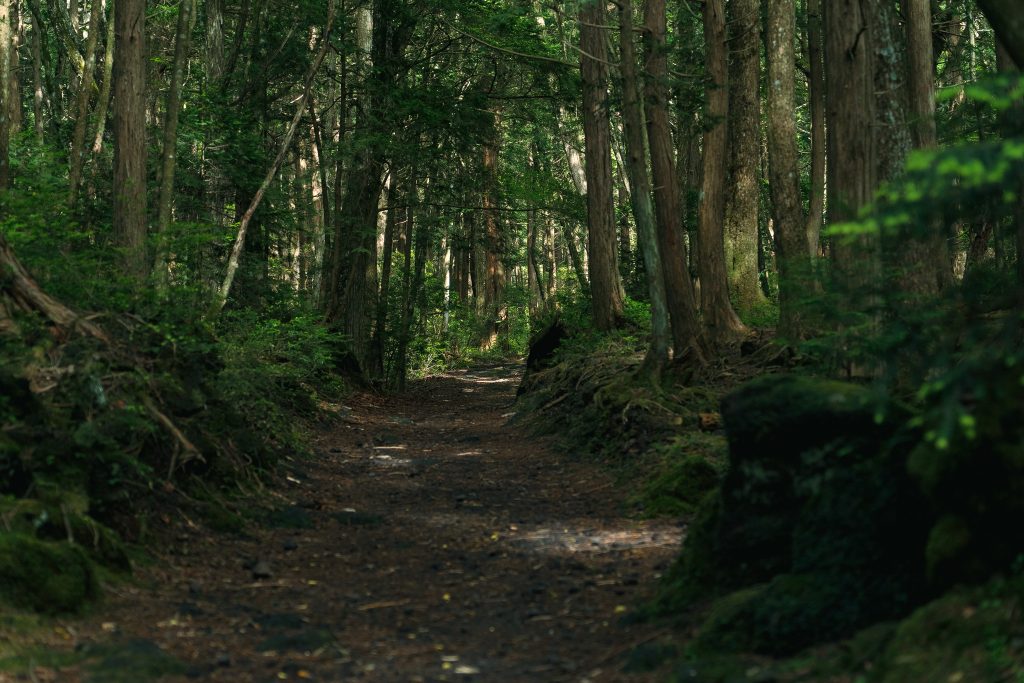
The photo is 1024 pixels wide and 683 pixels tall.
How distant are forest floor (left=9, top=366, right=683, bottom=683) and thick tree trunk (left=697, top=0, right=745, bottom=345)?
4.61 m

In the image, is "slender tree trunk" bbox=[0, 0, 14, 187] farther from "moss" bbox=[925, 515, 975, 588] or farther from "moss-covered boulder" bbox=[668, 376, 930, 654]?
"moss" bbox=[925, 515, 975, 588]

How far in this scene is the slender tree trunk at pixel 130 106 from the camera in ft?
40.9

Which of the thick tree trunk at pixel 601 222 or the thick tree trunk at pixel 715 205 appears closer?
the thick tree trunk at pixel 715 205

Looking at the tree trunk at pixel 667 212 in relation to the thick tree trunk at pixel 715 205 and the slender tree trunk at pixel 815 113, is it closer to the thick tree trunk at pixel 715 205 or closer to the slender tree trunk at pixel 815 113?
the thick tree trunk at pixel 715 205

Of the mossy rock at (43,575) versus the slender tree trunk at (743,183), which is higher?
the slender tree trunk at (743,183)

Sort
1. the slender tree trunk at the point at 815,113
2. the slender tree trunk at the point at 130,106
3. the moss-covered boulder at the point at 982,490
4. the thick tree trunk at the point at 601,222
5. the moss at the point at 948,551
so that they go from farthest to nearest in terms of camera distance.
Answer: the slender tree trunk at the point at 815,113 → the thick tree trunk at the point at 601,222 → the slender tree trunk at the point at 130,106 → the moss at the point at 948,551 → the moss-covered boulder at the point at 982,490

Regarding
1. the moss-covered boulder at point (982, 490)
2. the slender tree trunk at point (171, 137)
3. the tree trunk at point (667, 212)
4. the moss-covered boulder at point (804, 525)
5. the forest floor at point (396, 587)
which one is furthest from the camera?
the tree trunk at point (667, 212)

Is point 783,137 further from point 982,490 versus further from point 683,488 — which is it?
point 982,490

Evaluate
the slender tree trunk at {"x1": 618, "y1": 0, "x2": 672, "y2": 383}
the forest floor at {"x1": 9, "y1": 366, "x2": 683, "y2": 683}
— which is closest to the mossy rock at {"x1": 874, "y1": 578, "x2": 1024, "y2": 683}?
the forest floor at {"x1": 9, "y1": 366, "x2": 683, "y2": 683}

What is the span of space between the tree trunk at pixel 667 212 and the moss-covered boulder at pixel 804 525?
7.56m

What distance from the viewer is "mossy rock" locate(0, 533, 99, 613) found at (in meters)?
5.80

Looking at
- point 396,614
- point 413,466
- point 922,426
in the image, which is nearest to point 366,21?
point 413,466

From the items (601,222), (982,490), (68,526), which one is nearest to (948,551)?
(982,490)

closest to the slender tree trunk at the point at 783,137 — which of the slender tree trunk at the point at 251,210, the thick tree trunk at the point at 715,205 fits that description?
the thick tree trunk at the point at 715,205
